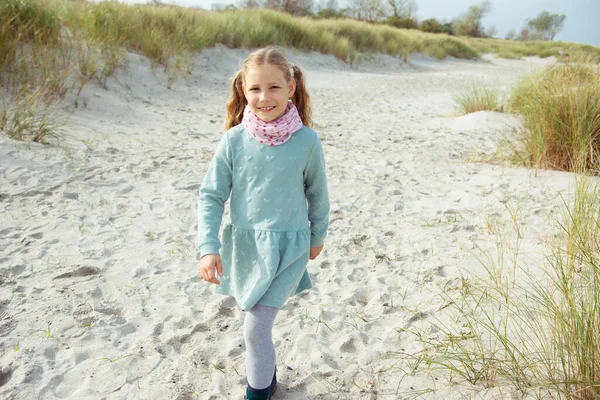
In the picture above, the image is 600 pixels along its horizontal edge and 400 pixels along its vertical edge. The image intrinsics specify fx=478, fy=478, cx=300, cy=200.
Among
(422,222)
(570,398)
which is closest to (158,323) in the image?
(570,398)

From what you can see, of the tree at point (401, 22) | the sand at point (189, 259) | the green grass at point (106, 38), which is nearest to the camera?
the sand at point (189, 259)

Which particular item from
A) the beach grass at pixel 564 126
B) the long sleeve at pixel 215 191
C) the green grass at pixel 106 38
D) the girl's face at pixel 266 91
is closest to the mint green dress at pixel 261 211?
the long sleeve at pixel 215 191

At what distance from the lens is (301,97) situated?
1.94m

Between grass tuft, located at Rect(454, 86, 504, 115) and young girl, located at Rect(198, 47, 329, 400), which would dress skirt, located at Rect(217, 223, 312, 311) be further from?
grass tuft, located at Rect(454, 86, 504, 115)

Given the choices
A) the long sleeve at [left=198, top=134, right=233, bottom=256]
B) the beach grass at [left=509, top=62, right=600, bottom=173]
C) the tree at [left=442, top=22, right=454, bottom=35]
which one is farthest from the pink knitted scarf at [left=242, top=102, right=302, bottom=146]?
the tree at [left=442, top=22, right=454, bottom=35]

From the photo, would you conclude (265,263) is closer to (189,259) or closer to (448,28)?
(189,259)

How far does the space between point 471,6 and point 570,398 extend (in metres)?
54.3

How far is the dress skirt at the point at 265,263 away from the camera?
5.57 feet

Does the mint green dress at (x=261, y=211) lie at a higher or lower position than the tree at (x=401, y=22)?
lower

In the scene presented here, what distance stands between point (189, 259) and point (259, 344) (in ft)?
5.54

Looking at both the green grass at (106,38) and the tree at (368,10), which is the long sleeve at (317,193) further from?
the tree at (368,10)

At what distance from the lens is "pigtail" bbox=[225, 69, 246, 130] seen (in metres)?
1.94

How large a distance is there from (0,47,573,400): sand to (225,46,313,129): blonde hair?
1197 mm

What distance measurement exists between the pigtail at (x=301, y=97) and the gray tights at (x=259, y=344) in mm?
793
